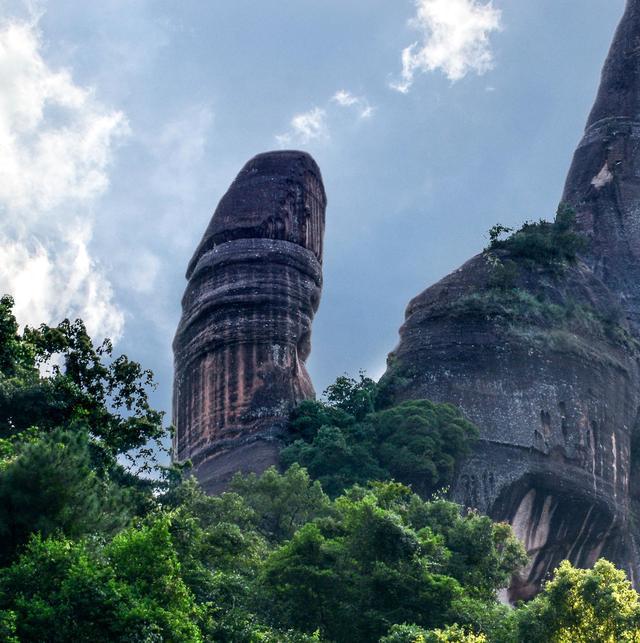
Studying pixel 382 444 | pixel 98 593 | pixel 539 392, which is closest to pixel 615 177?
pixel 539 392

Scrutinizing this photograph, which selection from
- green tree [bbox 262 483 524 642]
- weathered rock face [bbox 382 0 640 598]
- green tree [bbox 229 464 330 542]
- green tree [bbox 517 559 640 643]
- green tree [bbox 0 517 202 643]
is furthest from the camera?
weathered rock face [bbox 382 0 640 598]

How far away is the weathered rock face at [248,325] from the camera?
35.6 m

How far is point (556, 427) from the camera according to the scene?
3634 centimetres

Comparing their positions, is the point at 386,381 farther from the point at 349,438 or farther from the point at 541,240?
the point at 541,240

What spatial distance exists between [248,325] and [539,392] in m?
8.44

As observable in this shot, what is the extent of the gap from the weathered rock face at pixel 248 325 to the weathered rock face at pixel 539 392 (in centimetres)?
347

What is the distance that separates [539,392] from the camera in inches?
1442

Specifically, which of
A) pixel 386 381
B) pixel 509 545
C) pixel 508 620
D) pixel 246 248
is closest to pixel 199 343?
pixel 246 248

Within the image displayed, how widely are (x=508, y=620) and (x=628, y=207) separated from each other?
3061 centimetres

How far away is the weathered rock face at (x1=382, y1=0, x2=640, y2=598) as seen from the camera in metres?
35.2

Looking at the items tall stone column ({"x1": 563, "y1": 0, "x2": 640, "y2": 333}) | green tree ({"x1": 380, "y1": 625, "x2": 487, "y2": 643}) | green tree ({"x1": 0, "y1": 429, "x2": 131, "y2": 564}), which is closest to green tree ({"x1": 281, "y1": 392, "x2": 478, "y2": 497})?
tall stone column ({"x1": 563, "y1": 0, "x2": 640, "y2": 333})

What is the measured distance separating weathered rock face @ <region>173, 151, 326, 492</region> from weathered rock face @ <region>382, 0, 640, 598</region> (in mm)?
3470

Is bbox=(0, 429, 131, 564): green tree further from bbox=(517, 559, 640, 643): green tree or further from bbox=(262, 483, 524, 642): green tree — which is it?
bbox=(517, 559, 640, 643): green tree

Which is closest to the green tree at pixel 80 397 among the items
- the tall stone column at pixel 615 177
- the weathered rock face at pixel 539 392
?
the weathered rock face at pixel 539 392
